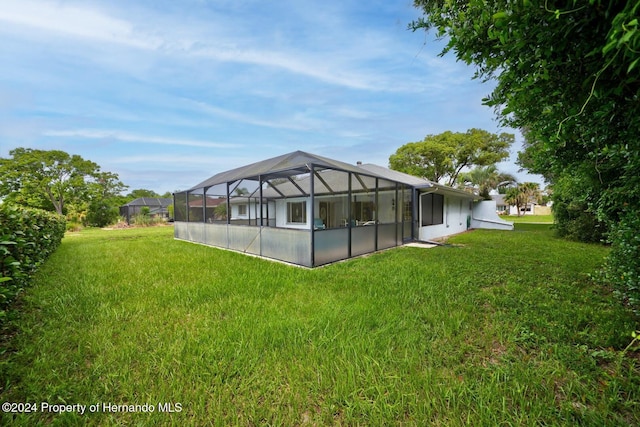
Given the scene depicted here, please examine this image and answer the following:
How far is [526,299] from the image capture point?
3.64 meters

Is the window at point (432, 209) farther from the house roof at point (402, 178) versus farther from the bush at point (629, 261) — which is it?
the bush at point (629, 261)

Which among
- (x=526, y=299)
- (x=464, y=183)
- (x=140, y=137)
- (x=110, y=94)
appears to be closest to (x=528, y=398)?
(x=526, y=299)

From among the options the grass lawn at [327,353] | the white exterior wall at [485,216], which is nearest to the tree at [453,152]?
the white exterior wall at [485,216]

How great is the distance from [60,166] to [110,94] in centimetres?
2068

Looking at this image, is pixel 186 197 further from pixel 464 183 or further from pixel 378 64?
pixel 464 183

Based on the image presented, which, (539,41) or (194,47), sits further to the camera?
(194,47)

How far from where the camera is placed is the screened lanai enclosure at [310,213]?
6211 mm

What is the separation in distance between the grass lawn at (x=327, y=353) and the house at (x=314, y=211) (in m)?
2.11

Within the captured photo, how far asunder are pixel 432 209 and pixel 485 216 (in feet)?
27.9

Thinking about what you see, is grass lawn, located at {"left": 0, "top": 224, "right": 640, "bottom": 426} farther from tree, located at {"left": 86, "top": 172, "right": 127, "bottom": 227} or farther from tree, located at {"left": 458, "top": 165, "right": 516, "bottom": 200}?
tree, located at {"left": 86, "top": 172, "right": 127, "bottom": 227}

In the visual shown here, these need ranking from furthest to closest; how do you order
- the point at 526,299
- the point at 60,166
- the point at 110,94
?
the point at 60,166
the point at 110,94
the point at 526,299

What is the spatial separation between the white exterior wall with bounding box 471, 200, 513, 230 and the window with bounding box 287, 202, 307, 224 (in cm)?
1212

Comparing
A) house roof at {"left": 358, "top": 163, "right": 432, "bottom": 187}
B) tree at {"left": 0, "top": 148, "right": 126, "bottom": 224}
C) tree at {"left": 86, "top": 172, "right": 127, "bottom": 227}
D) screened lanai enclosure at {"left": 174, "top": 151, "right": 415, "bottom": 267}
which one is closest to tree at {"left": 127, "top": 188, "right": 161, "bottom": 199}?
tree at {"left": 86, "top": 172, "right": 127, "bottom": 227}

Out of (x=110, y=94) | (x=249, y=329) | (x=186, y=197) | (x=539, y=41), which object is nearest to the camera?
(x=539, y=41)
